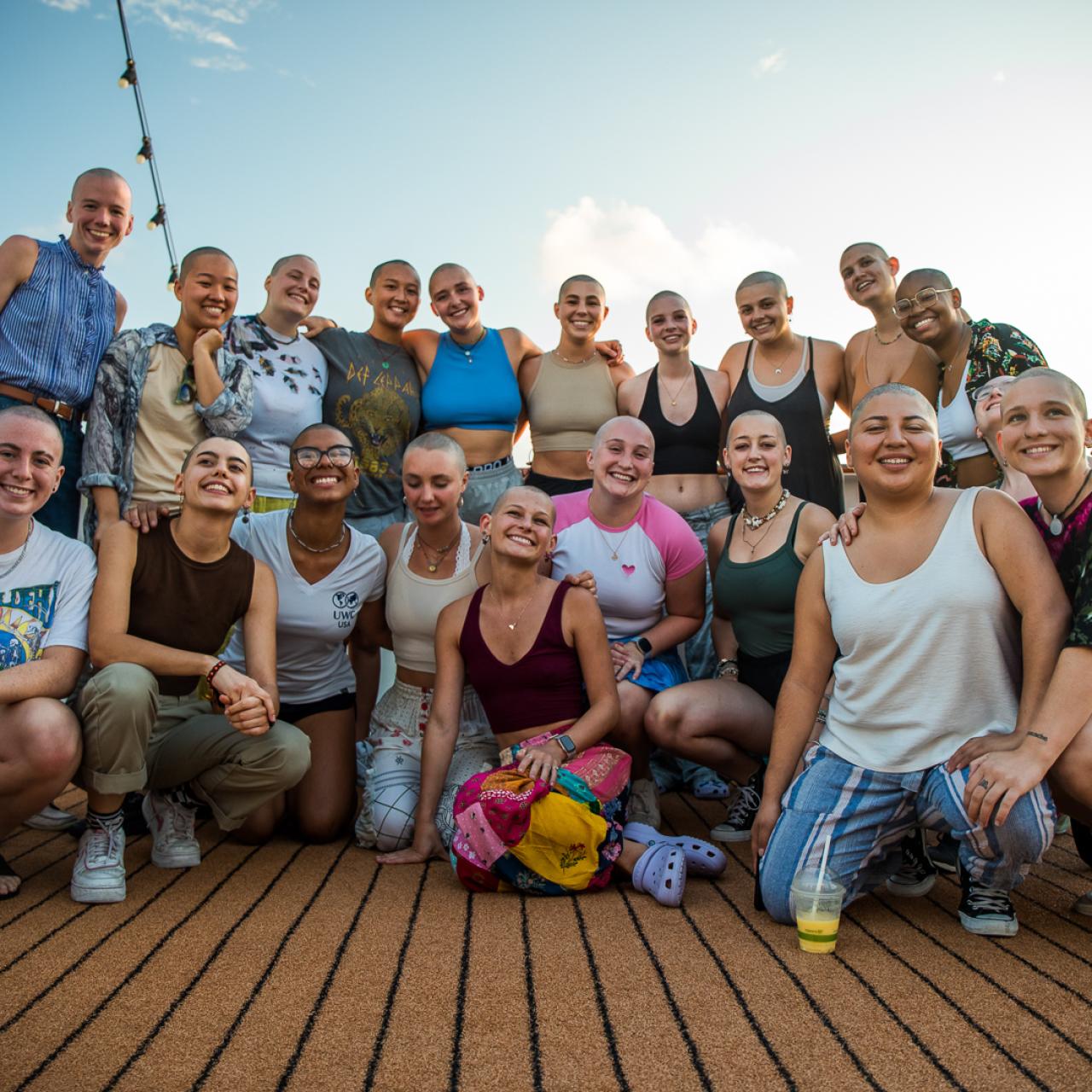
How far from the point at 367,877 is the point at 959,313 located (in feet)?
10.5

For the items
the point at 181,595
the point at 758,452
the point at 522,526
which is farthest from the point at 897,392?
the point at 181,595

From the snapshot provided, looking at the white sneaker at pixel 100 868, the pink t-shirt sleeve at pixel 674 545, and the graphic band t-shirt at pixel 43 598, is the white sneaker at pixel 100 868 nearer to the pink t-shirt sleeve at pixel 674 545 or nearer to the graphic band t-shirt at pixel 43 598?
the graphic band t-shirt at pixel 43 598

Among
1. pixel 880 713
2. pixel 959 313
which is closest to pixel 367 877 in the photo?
pixel 880 713

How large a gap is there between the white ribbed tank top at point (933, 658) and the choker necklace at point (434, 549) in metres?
1.57

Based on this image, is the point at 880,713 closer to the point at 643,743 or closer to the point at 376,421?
the point at 643,743

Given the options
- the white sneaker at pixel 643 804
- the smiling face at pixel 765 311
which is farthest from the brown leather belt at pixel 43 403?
the smiling face at pixel 765 311

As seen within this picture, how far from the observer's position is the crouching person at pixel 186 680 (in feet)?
9.00

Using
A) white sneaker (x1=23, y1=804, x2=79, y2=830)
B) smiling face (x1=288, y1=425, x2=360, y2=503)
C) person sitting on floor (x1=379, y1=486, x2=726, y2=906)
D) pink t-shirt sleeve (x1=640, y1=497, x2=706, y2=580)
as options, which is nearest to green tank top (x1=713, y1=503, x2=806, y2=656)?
pink t-shirt sleeve (x1=640, y1=497, x2=706, y2=580)

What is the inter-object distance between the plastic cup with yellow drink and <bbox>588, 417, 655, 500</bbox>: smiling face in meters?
1.66

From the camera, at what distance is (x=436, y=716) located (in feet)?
10.2

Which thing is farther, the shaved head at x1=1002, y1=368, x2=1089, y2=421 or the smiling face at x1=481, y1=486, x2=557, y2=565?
the smiling face at x1=481, y1=486, x2=557, y2=565

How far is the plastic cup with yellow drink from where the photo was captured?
2186mm

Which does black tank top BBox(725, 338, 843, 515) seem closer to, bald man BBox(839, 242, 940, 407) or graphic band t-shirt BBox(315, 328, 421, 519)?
bald man BBox(839, 242, 940, 407)

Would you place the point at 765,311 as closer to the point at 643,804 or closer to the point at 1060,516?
the point at 1060,516
